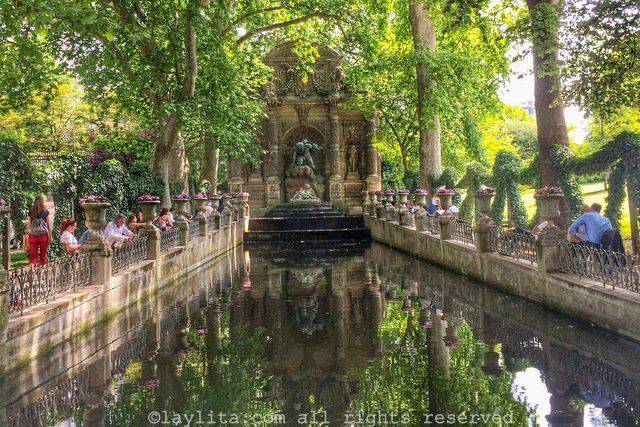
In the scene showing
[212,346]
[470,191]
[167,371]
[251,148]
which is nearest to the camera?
[167,371]

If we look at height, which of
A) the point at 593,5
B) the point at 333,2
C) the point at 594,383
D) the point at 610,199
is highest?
the point at 333,2

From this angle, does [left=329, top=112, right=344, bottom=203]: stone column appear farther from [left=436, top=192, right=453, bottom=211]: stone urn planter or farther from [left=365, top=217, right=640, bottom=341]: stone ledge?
[left=365, top=217, right=640, bottom=341]: stone ledge

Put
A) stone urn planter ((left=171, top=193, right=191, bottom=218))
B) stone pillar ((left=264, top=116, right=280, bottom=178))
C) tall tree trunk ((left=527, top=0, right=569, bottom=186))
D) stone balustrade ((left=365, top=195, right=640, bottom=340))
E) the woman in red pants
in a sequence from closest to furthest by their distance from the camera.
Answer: stone balustrade ((left=365, top=195, right=640, bottom=340)) → the woman in red pants → tall tree trunk ((left=527, top=0, right=569, bottom=186)) → stone urn planter ((left=171, top=193, right=191, bottom=218)) → stone pillar ((left=264, top=116, right=280, bottom=178))

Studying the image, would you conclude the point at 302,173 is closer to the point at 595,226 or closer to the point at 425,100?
the point at 425,100

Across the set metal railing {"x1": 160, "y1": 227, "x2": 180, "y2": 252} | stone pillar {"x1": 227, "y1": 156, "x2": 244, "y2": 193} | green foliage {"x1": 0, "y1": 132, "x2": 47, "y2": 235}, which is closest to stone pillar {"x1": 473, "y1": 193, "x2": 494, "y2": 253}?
metal railing {"x1": 160, "y1": 227, "x2": 180, "y2": 252}

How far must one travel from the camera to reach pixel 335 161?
3762 cm

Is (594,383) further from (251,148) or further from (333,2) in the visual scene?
(251,148)

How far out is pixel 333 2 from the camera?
25203 mm

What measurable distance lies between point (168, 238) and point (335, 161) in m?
21.8

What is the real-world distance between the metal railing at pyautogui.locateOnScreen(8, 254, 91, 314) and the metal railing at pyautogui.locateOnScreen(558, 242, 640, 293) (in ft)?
25.7

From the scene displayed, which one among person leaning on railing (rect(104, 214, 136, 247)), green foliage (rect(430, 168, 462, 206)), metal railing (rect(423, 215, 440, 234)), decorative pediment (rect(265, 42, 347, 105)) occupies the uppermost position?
decorative pediment (rect(265, 42, 347, 105))

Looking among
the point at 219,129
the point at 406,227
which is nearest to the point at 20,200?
the point at 219,129

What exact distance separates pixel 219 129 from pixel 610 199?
12.9 meters

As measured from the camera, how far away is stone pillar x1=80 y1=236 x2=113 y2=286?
35.9ft
